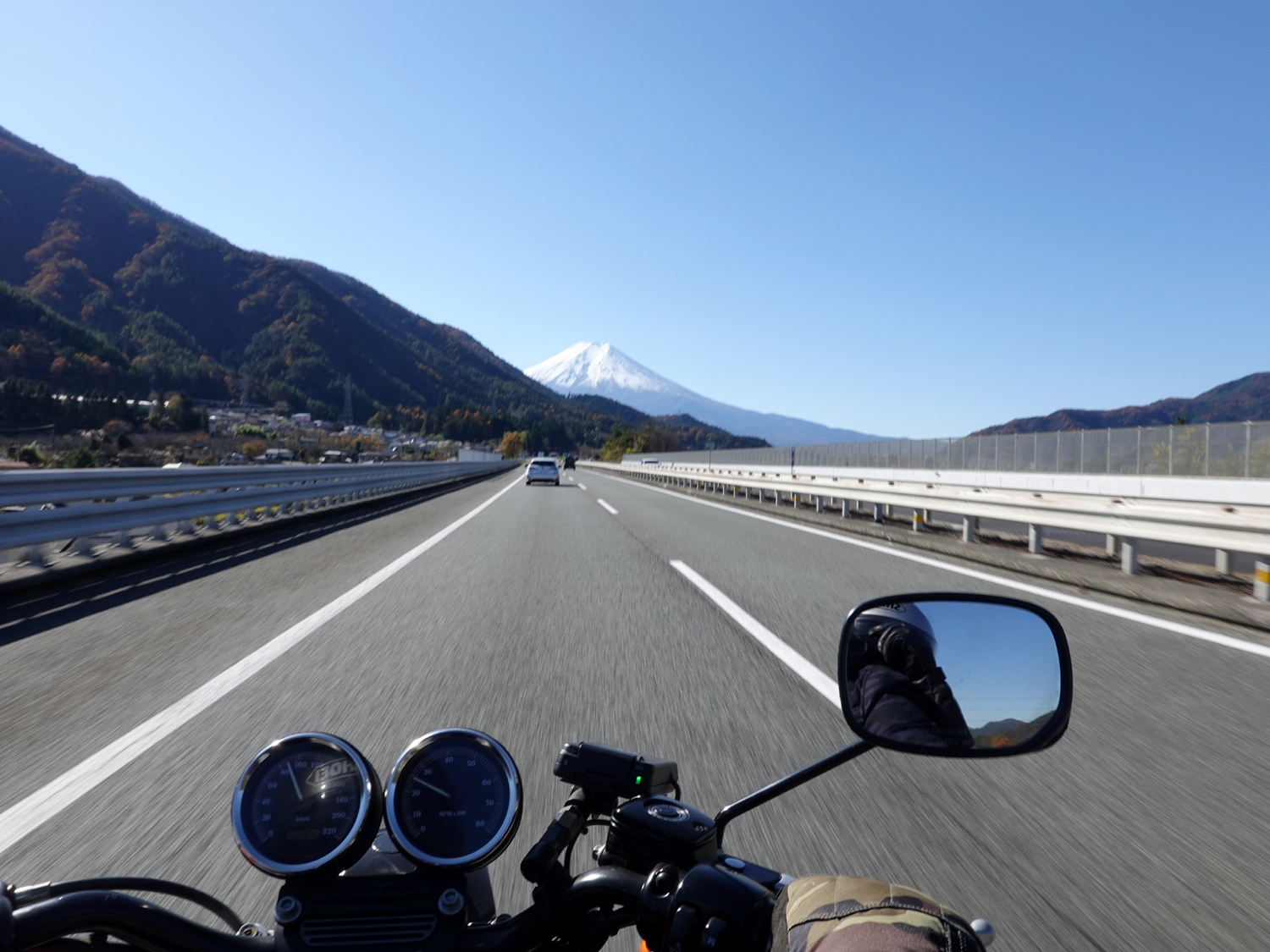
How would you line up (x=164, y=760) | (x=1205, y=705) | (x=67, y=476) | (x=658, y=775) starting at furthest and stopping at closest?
(x=67, y=476), (x=1205, y=705), (x=164, y=760), (x=658, y=775)

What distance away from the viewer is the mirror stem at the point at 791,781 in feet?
5.53

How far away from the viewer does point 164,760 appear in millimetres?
3801

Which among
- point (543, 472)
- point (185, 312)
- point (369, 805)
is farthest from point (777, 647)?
point (185, 312)

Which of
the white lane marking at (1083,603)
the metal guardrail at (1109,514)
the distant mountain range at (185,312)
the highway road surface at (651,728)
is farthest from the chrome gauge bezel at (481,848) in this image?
the distant mountain range at (185,312)

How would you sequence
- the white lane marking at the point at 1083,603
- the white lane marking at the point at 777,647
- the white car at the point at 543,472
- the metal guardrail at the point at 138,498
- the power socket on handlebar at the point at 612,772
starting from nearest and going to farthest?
1. the power socket on handlebar at the point at 612,772
2. the white lane marking at the point at 777,647
3. the white lane marking at the point at 1083,603
4. the metal guardrail at the point at 138,498
5. the white car at the point at 543,472

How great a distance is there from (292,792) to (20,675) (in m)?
4.71

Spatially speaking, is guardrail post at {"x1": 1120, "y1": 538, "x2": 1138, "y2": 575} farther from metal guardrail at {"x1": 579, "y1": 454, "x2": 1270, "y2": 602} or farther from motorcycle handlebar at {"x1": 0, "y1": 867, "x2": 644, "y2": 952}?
motorcycle handlebar at {"x1": 0, "y1": 867, "x2": 644, "y2": 952}

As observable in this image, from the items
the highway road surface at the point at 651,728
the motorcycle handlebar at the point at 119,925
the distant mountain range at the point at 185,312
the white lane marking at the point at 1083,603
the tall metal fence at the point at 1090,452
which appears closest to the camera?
the motorcycle handlebar at the point at 119,925

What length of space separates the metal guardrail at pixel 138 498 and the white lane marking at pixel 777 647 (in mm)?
6305

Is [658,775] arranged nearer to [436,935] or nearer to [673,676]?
[436,935]

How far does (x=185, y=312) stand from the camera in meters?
126

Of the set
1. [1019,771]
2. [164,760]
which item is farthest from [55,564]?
[1019,771]

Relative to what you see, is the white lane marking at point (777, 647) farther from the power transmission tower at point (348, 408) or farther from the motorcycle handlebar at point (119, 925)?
the power transmission tower at point (348, 408)

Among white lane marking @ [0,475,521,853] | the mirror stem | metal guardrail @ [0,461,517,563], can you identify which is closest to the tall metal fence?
metal guardrail @ [0,461,517,563]
